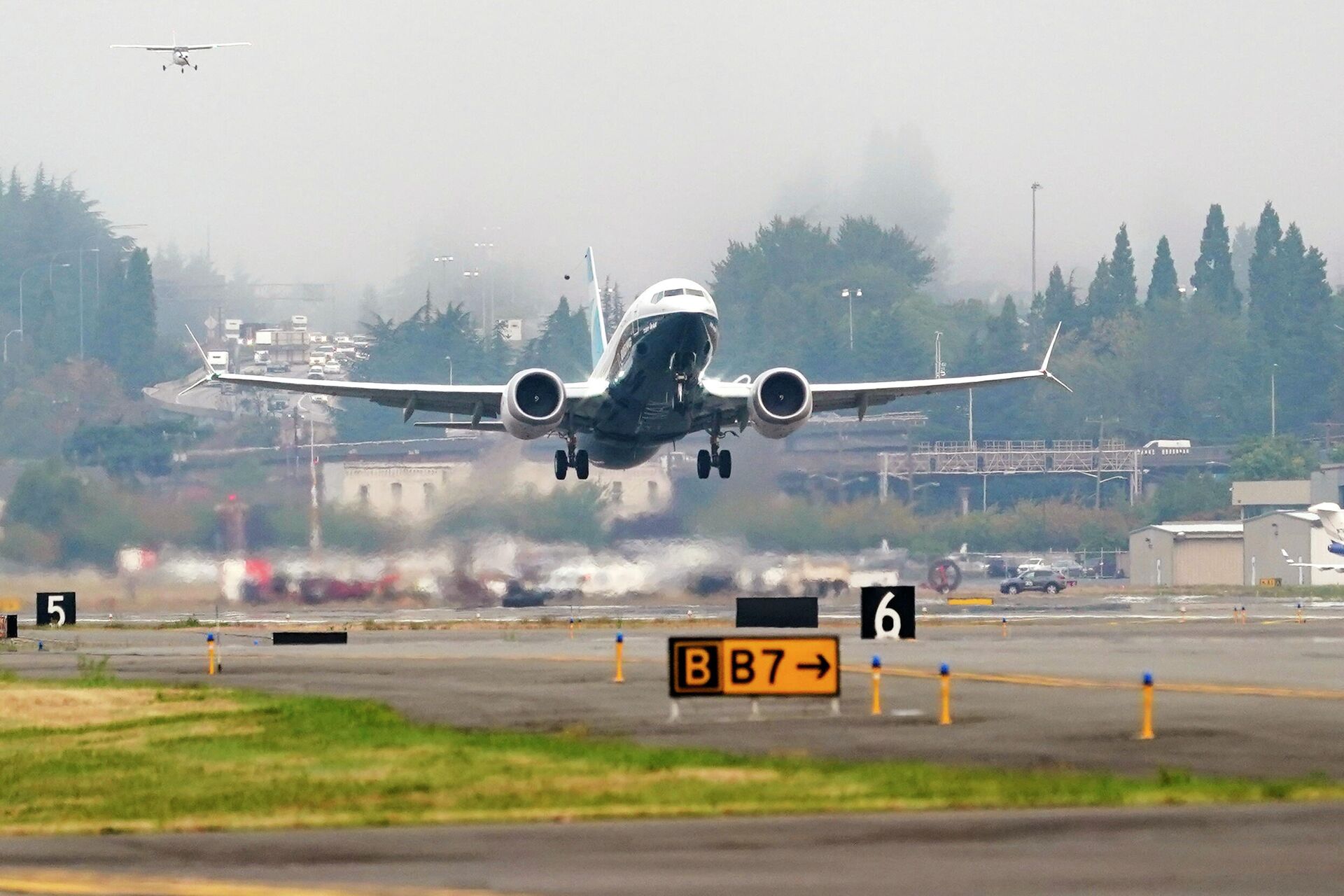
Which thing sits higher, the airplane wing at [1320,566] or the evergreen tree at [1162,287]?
the evergreen tree at [1162,287]

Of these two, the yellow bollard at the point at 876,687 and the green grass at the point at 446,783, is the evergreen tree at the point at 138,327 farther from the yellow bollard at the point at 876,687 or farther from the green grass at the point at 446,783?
the yellow bollard at the point at 876,687

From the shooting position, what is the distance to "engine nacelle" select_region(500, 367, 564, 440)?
2181 inches

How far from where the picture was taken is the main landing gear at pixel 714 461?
6166cm

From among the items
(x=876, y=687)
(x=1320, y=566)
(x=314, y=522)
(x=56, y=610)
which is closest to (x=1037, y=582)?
(x=1320, y=566)

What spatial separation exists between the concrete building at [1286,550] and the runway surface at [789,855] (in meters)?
89.7

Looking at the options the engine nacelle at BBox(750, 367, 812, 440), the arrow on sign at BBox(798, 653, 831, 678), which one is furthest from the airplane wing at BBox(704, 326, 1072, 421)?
the arrow on sign at BBox(798, 653, 831, 678)

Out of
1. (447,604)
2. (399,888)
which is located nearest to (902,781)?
(399,888)

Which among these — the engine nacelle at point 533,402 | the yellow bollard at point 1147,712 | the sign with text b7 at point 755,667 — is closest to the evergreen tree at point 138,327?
the engine nacelle at point 533,402

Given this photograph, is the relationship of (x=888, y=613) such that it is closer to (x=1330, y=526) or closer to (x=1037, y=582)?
(x=1037, y=582)

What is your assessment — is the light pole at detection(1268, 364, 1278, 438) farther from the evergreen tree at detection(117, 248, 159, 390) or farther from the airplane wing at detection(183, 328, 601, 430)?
the airplane wing at detection(183, 328, 601, 430)

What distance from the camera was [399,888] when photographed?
632 inches

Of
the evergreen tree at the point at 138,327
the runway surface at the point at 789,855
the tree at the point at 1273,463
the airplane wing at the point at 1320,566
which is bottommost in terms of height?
the runway surface at the point at 789,855

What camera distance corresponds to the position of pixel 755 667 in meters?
28.0

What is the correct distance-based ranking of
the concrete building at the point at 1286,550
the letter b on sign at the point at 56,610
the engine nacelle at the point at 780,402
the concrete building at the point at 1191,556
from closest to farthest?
the engine nacelle at the point at 780,402 < the letter b on sign at the point at 56,610 < the concrete building at the point at 1286,550 < the concrete building at the point at 1191,556
